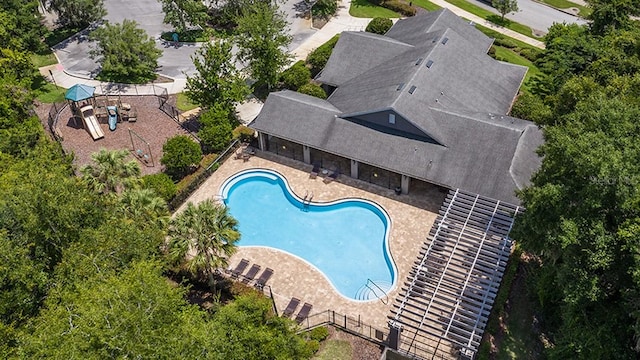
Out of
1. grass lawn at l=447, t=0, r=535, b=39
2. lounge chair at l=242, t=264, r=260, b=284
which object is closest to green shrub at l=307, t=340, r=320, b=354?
lounge chair at l=242, t=264, r=260, b=284

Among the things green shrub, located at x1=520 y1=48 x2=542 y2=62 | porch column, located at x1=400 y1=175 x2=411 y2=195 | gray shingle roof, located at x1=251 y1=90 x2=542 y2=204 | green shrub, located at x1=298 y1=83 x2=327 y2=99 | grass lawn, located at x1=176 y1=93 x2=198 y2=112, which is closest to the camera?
gray shingle roof, located at x1=251 y1=90 x2=542 y2=204

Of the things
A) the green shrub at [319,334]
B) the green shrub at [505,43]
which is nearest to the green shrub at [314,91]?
the green shrub at [319,334]

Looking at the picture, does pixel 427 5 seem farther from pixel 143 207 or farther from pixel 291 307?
pixel 143 207

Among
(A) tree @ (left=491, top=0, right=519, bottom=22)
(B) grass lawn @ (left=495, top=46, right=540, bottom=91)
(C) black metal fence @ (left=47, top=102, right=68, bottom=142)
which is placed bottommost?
(B) grass lawn @ (left=495, top=46, right=540, bottom=91)

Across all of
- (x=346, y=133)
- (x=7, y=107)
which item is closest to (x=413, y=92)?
(x=346, y=133)

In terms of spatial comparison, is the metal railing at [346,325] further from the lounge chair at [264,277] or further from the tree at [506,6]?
the tree at [506,6]

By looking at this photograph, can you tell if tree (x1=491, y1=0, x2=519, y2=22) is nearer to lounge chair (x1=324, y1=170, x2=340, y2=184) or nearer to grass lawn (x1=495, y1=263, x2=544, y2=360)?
lounge chair (x1=324, y1=170, x2=340, y2=184)
